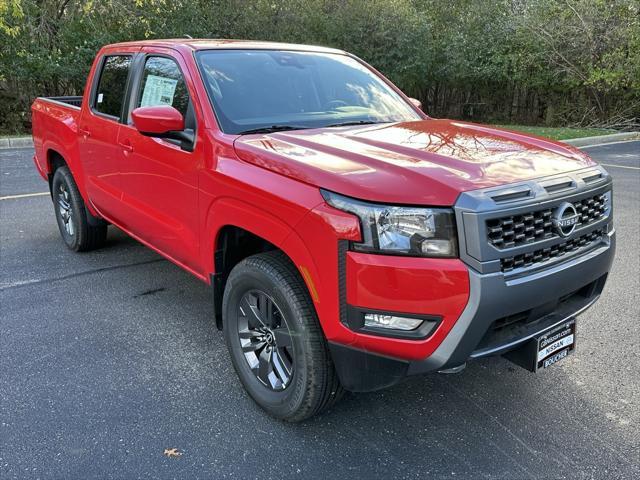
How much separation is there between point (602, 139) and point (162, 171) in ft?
47.4

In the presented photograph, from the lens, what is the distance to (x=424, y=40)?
19.8 m

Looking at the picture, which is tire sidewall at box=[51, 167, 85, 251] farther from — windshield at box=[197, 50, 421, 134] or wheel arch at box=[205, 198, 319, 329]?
wheel arch at box=[205, 198, 319, 329]

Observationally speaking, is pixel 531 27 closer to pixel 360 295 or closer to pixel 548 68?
pixel 548 68

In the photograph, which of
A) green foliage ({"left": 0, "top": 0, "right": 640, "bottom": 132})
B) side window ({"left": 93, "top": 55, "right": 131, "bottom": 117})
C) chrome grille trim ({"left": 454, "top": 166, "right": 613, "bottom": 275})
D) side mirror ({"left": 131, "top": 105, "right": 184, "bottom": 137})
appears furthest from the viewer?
green foliage ({"left": 0, "top": 0, "right": 640, "bottom": 132})

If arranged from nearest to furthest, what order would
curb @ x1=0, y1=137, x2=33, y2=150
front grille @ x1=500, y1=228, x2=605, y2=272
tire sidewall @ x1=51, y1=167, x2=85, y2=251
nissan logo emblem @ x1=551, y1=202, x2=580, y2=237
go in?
1. front grille @ x1=500, y1=228, x2=605, y2=272
2. nissan logo emblem @ x1=551, y1=202, x2=580, y2=237
3. tire sidewall @ x1=51, y1=167, x2=85, y2=251
4. curb @ x1=0, y1=137, x2=33, y2=150

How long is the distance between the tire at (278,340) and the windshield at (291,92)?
0.90 metres

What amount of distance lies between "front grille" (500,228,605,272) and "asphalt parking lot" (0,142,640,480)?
92cm

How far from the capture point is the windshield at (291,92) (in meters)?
3.31

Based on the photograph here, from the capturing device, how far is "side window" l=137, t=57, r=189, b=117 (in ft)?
11.4

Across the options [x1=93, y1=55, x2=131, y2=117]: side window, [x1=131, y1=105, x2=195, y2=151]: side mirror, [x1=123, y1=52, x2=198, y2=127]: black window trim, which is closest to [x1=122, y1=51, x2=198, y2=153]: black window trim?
[x1=123, y1=52, x2=198, y2=127]: black window trim

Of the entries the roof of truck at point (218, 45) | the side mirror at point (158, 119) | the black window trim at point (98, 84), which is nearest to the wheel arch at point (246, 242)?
the side mirror at point (158, 119)

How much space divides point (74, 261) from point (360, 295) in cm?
387

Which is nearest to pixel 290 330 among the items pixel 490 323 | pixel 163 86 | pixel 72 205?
pixel 490 323

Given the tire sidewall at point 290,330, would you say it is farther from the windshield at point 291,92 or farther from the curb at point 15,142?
the curb at point 15,142
